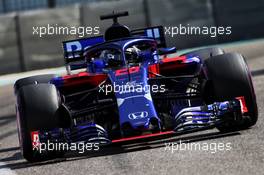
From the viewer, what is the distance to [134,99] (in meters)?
7.72

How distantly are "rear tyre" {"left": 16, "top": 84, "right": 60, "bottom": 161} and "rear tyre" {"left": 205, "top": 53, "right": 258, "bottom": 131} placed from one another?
5.21 feet

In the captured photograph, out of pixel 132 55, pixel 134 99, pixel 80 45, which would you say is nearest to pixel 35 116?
pixel 134 99

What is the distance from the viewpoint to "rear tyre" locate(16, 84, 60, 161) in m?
7.56

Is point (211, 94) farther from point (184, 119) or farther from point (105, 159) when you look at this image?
point (105, 159)

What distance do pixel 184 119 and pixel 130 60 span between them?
1431 millimetres

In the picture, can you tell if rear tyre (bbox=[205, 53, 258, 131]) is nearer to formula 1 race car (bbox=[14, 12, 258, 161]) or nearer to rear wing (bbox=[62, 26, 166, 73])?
formula 1 race car (bbox=[14, 12, 258, 161])

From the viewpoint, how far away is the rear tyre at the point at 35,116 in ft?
24.8

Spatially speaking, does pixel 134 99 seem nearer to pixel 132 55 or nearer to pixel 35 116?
pixel 35 116

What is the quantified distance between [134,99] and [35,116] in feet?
3.19

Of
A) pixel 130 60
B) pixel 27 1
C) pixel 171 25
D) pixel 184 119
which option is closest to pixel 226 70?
pixel 184 119

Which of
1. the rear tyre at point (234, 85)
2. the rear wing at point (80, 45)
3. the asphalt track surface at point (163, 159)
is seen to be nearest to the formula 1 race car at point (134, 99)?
the rear tyre at point (234, 85)

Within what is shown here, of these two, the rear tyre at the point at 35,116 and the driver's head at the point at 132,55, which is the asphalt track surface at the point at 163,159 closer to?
the rear tyre at the point at 35,116

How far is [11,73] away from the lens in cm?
1858

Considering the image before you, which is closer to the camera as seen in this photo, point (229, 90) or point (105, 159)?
point (105, 159)
